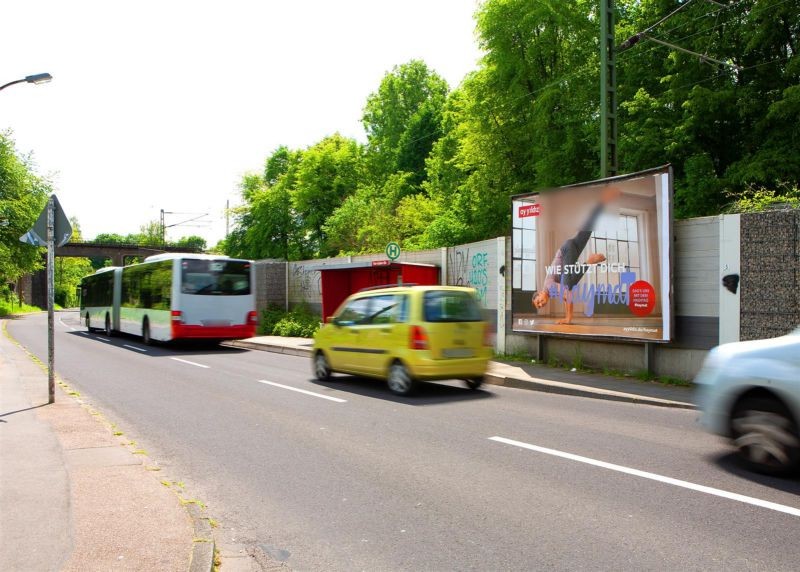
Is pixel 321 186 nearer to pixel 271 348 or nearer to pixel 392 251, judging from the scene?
pixel 271 348

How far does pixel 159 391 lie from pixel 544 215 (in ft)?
27.0

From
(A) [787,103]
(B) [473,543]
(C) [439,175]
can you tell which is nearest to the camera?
(B) [473,543]

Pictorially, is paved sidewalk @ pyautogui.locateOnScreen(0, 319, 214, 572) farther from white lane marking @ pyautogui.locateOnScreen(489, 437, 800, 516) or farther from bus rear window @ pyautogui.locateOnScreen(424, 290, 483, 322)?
bus rear window @ pyautogui.locateOnScreen(424, 290, 483, 322)

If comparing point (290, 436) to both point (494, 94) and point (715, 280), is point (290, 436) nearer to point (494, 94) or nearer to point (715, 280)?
point (715, 280)

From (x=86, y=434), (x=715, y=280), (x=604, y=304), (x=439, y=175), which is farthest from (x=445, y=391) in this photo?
(x=439, y=175)

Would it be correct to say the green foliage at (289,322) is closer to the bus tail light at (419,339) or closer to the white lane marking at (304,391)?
the white lane marking at (304,391)

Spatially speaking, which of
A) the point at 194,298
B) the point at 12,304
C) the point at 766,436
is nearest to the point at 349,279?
→ the point at 194,298

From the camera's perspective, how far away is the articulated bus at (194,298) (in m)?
18.3

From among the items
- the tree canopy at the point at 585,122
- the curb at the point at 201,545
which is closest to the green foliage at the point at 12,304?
the tree canopy at the point at 585,122

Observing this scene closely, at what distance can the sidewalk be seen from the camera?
9562 millimetres

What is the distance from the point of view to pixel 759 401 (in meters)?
5.50

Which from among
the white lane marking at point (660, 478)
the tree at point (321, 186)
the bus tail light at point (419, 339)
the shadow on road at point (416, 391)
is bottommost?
the shadow on road at point (416, 391)

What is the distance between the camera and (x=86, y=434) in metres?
6.88

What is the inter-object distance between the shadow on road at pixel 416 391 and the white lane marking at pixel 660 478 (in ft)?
9.14
